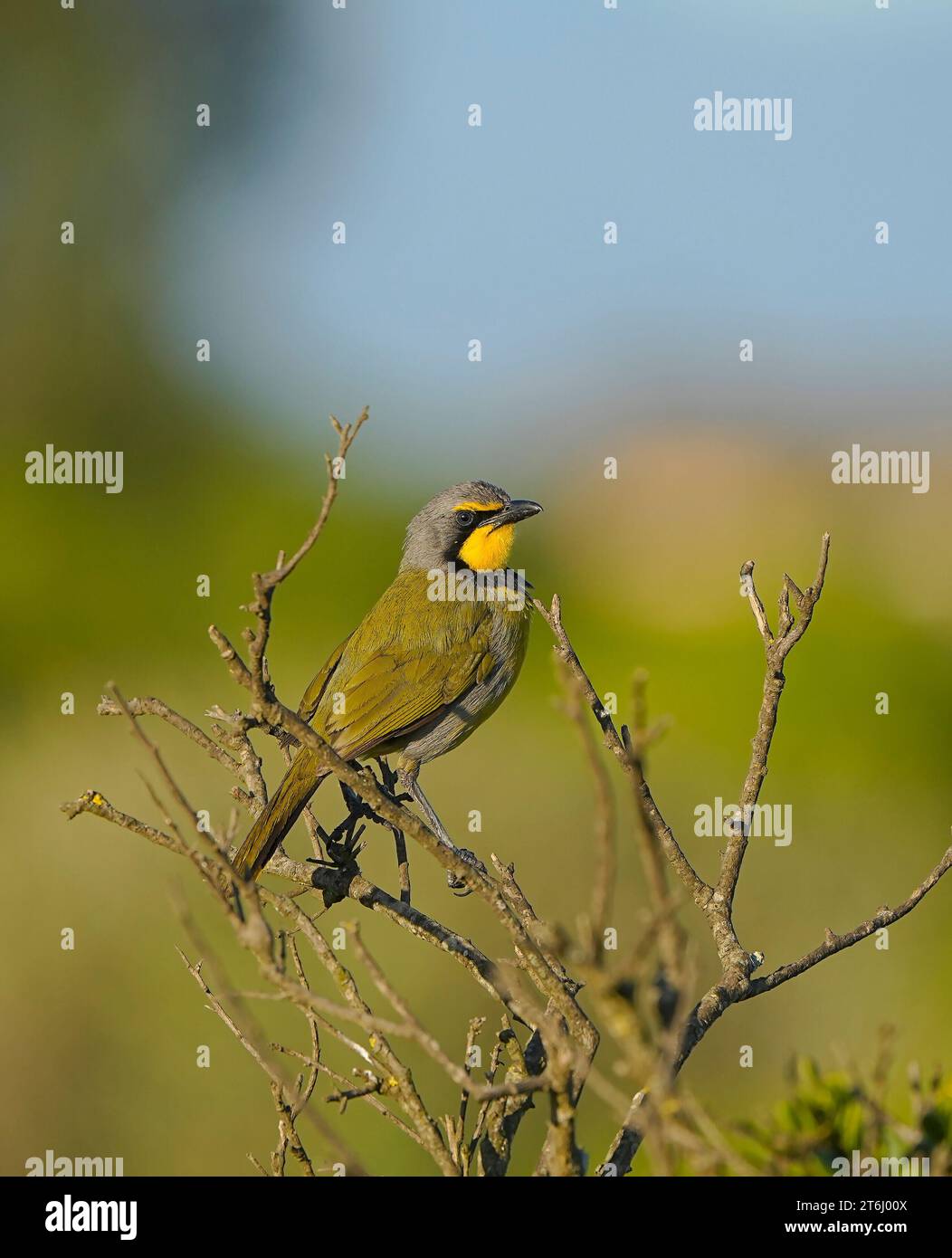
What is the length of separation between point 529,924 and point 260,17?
1459cm

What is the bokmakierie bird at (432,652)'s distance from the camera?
4238 mm

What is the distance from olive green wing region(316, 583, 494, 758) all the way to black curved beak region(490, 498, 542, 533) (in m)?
0.46

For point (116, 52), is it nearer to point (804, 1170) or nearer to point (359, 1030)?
point (359, 1030)

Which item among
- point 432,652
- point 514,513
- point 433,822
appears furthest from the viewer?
point 514,513

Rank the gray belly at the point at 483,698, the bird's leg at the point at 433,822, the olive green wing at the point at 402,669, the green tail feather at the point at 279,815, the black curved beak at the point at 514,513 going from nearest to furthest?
the green tail feather at the point at 279,815 → the bird's leg at the point at 433,822 → the olive green wing at the point at 402,669 → the gray belly at the point at 483,698 → the black curved beak at the point at 514,513

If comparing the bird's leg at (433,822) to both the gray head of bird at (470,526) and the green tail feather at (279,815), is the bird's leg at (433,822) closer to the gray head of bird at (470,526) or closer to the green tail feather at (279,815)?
the green tail feather at (279,815)

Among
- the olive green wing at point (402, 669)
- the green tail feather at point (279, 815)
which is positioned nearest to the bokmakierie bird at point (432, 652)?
the olive green wing at point (402, 669)

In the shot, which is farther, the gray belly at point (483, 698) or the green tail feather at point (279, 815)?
the gray belly at point (483, 698)

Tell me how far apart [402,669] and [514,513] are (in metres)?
0.99

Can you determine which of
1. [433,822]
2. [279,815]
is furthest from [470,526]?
[279,815]

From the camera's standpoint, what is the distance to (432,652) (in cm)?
453

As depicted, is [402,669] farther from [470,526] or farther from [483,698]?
[470,526]

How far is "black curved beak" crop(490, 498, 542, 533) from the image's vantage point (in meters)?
5.09

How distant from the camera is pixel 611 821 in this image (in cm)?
123
